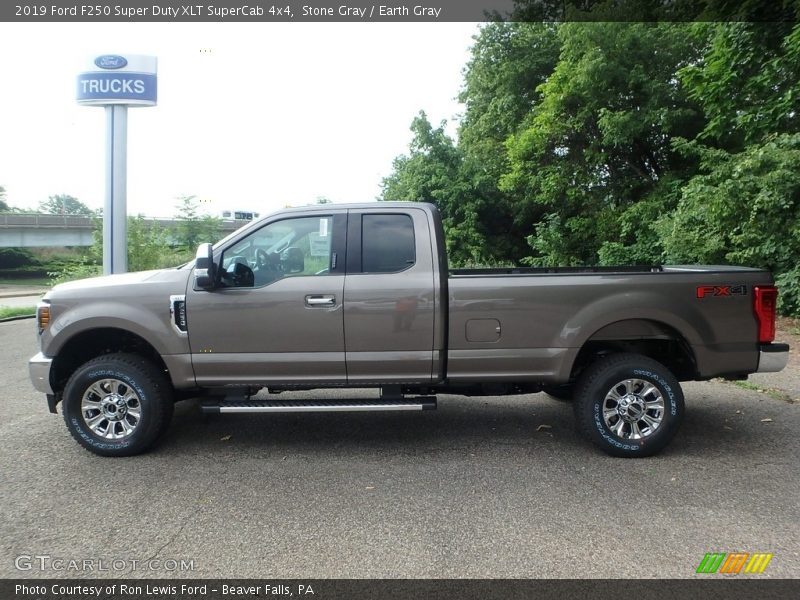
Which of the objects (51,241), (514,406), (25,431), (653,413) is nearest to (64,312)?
(25,431)

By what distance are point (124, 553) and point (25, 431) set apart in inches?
120

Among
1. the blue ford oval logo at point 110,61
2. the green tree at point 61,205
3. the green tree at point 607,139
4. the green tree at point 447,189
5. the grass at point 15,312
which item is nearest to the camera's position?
the grass at point 15,312

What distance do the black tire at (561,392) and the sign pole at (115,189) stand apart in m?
13.6

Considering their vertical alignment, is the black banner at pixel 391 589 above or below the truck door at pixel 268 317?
below

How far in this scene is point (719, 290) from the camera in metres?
4.95

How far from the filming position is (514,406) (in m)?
6.70

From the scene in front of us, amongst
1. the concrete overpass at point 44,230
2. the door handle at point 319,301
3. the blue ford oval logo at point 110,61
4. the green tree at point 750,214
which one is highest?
the blue ford oval logo at point 110,61

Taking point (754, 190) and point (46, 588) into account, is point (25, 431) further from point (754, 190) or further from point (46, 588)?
point (754, 190)

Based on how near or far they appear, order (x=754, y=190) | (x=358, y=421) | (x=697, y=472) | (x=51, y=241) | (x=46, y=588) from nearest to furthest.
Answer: (x=46, y=588) → (x=697, y=472) → (x=358, y=421) → (x=754, y=190) → (x=51, y=241)

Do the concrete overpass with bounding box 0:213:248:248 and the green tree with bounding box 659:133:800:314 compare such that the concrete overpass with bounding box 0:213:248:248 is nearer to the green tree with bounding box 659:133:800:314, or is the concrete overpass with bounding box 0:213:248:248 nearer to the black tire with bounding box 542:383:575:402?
the green tree with bounding box 659:133:800:314

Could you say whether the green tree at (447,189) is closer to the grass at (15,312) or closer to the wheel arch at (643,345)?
the grass at (15,312)

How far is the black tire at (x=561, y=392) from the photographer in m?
5.48

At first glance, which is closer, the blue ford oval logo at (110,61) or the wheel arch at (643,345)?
the wheel arch at (643,345)

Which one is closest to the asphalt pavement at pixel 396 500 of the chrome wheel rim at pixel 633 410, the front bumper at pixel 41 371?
the chrome wheel rim at pixel 633 410
